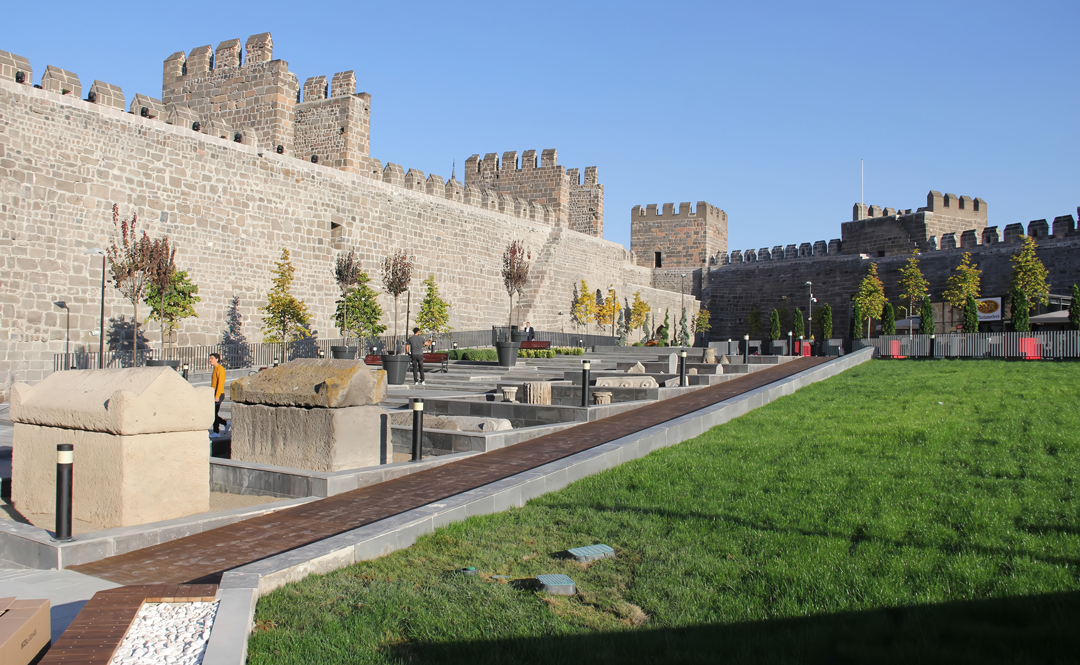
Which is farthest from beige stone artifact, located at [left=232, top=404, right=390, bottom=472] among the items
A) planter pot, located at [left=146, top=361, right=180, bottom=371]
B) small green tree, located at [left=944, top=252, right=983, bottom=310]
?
small green tree, located at [left=944, top=252, right=983, bottom=310]

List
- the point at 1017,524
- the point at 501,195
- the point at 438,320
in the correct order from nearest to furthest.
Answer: the point at 1017,524, the point at 438,320, the point at 501,195

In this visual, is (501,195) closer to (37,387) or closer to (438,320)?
(438,320)

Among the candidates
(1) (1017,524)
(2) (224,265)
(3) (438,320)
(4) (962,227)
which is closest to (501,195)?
(3) (438,320)

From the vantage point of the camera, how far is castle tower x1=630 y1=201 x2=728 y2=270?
45156mm

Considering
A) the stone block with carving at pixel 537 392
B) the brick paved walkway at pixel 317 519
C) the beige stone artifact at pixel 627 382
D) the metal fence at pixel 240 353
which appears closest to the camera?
the brick paved walkway at pixel 317 519

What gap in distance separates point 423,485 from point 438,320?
19.3m

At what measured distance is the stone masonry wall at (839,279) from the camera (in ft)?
99.5

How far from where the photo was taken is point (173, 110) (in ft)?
61.6

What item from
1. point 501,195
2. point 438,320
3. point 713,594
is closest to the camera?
point 713,594

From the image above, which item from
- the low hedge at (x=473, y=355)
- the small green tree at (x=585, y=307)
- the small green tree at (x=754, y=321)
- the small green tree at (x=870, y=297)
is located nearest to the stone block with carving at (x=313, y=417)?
the low hedge at (x=473, y=355)

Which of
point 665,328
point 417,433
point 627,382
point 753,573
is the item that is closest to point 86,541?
point 417,433

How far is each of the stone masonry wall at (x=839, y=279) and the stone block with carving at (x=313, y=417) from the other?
3057 cm

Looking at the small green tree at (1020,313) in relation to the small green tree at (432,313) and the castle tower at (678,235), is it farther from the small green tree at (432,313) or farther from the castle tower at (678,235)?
the castle tower at (678,235)

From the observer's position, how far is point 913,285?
32938 mm
